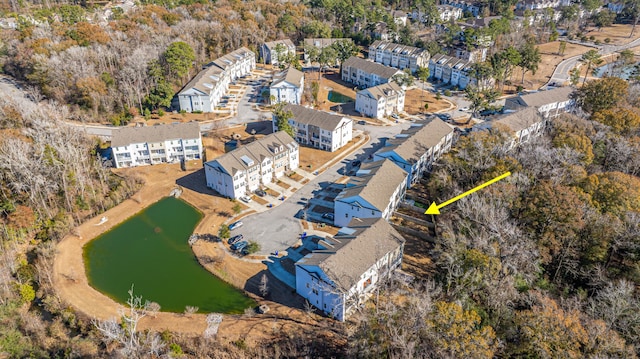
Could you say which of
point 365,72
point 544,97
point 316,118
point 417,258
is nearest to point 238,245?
point 417,258

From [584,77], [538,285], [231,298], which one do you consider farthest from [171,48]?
[584,77]

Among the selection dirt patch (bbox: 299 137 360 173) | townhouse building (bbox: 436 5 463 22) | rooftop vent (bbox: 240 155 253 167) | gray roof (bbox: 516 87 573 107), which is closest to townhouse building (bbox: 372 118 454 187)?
dirt patch (bbox: 299 137 360 173)

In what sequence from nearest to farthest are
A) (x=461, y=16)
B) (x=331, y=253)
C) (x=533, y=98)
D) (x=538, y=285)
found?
(x=538, y=285)
(x=331, y=253)
(x=533, y=98)
(x=461, y=16)

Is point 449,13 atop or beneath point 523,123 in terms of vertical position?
atop

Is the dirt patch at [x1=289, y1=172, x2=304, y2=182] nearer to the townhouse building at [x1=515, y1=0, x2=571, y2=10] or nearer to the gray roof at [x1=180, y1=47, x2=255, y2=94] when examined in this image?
the gray roof at [x1=180, y1=47, x2=255, y2=94]

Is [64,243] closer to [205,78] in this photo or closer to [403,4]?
[205,78]

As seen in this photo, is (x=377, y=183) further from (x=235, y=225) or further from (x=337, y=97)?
(x=337, y=97)
